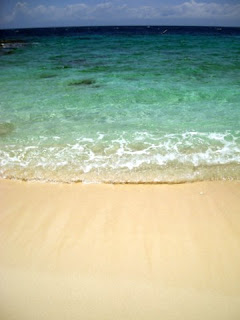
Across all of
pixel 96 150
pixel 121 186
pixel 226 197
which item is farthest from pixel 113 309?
pixel 96 150

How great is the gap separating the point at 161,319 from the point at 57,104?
298 inches

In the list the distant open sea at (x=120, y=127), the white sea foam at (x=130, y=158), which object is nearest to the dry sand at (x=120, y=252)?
the white sea foam at (x=130, y=158)

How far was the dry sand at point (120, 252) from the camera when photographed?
257 cm

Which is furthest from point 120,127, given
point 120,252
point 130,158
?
point 120,252

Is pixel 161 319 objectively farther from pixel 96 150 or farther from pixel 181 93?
pixel 181 93

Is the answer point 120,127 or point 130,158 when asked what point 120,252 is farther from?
point 120,127

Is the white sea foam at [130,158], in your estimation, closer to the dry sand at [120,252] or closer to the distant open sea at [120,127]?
the distant open sea at [120,127]

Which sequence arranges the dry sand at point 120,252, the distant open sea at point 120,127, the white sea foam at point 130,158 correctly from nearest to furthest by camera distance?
1. the dry sand at point 120,252
2. the white sea foam at point 130,158
3. the distant open sea at point 120,127

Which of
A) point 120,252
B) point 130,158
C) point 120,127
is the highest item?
point 120,127

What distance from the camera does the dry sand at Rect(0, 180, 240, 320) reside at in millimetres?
2574

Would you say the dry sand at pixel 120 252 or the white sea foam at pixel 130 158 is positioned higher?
the white sea foam at pixel 130 158

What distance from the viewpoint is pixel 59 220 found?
3641mm

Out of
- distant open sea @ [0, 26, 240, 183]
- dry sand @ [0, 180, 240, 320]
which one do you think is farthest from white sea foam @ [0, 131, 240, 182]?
dry sand @ [0, 180, 240, 320]

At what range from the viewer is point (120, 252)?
3.11m
